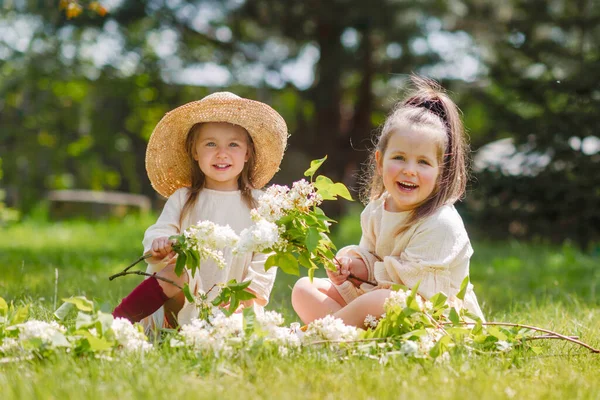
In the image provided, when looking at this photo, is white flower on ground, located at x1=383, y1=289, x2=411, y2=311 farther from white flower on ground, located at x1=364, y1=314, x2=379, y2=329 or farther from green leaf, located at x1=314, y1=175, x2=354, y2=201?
green leaf, located at x1=314, y1=175, x2=354, y2=201

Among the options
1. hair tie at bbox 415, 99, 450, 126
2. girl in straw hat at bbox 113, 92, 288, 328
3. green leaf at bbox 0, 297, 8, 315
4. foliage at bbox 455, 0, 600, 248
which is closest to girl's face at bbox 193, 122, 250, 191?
girl in straw hat at bbox 113, 92, 288, 328

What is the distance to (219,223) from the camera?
335cm

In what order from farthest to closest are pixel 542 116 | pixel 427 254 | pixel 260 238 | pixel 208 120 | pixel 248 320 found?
pixel 542 116
pixel 208 120
pixel 427 254
pixel 260 238
pixel 248 320

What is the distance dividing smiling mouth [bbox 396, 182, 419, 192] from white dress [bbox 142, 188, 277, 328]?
747 millimetres

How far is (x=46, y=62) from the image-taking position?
863 cm

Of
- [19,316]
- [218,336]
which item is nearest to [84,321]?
[19,316]

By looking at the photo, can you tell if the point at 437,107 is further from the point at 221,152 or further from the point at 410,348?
the point at 410,348

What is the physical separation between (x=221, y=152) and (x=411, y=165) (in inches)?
37.0

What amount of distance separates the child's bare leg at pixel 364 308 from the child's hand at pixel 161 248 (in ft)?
2.53

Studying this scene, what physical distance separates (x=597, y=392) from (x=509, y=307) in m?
1.74

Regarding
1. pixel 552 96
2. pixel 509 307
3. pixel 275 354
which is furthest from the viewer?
pixel 552 96

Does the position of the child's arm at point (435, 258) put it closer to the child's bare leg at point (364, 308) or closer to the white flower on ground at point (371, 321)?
the child's bare leg at point (364, 308)

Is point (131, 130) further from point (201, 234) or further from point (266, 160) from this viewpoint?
point (201, 234)

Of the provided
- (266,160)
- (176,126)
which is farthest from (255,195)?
(176,126)
